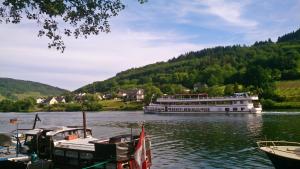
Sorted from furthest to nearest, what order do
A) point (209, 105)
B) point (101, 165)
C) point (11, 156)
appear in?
point (209, 105) < point (11, 156) < point (101, 165)

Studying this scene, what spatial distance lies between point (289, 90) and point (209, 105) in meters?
40.9

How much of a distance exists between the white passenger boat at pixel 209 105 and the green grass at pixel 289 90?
13363 millimetres

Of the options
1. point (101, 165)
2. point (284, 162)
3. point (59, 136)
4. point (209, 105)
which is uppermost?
point (209, 105)

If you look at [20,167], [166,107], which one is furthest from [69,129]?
[166,107]

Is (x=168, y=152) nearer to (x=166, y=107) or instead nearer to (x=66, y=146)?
(x=66, y=146)

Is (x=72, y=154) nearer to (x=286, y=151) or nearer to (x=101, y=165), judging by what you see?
(x=101, y=165)

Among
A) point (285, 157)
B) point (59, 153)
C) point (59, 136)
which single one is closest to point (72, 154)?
point (59, 153)

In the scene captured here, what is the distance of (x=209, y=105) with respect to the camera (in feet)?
481

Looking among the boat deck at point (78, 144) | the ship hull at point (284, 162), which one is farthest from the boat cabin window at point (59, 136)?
the ship hull at point (284, 162)

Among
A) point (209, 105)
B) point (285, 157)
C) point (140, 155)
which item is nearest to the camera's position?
→ point (140, 155)

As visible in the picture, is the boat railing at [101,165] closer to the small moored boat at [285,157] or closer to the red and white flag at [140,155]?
the red and white flag at [140,155]

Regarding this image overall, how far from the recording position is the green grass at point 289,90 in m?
152

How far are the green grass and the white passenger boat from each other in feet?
43.8

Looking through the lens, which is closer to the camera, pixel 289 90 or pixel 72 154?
pixel 72 154
